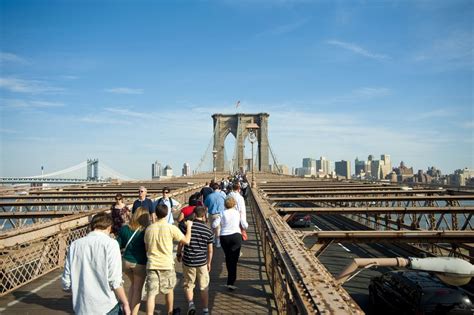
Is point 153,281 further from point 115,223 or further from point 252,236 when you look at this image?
point 252,236

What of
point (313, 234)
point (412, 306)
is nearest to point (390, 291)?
point (412, 306)

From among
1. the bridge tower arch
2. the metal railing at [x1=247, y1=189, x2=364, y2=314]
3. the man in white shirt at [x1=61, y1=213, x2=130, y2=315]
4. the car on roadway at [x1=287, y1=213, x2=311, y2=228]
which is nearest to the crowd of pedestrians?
the man in white shirt at [x1=61, y1=213, x2=130, y2=315]

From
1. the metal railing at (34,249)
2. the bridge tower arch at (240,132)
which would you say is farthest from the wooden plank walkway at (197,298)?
the bridge tower arch at (240,132)

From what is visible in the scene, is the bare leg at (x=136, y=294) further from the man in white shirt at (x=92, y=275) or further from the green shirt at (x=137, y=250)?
the man in white shirt at (x=92, y=275)

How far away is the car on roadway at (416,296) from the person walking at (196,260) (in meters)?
4.18

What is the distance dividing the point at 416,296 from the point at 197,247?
4.44 m

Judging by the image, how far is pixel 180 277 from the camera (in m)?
7.09

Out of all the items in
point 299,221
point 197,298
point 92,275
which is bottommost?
point 299,221

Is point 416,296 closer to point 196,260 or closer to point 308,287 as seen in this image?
point 196,260

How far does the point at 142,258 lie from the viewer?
4.75m

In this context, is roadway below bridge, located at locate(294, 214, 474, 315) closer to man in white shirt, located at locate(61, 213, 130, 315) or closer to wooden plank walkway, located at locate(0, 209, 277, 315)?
wooden plank walkway, located at locate(0, 209, 277, 315)

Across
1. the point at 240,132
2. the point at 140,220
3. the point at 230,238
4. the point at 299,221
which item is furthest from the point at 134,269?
the point at 240,132

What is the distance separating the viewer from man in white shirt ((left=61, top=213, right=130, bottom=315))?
339cm

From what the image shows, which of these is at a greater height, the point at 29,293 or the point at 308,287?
the point at 308,287
